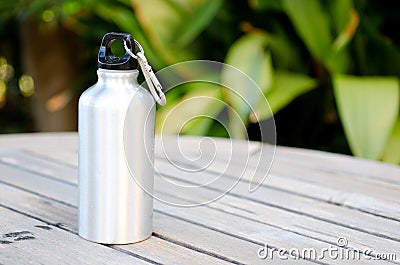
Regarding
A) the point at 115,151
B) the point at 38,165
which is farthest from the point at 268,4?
the point at 115,151

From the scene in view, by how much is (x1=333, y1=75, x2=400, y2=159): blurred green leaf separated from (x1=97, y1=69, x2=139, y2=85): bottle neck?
37.1 inches

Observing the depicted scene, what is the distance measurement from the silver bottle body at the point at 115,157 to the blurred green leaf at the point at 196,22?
110 centimetres

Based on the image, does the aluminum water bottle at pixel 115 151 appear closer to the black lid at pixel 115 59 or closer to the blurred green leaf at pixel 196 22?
the black lid at pixel 115 59

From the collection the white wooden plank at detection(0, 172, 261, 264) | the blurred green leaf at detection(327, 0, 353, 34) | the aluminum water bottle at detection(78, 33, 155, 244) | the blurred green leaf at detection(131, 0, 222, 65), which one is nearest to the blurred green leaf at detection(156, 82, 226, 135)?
the blurred green leaf at detection(131, 0, 222, 65)

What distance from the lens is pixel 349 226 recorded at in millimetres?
1020

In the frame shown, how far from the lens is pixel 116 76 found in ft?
2.77

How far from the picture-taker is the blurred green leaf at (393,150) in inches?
70.5

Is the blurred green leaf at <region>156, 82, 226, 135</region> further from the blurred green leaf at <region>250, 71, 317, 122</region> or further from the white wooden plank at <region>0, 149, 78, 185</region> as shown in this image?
the white wooden plank at <region>0, 149, 78, 185</region>

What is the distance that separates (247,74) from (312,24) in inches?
9.5

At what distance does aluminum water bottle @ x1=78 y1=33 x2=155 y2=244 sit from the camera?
2.78 ft

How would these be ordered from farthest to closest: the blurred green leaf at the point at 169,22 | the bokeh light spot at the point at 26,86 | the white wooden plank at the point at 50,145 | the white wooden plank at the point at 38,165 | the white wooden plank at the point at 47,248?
the bokeh light spot at the point at 26,86
the blurred green leaf at the point at 169,22
the white wooden plank at the point at 50,145
the white wooden plank at the point at 38,165
the white wooden plank at the point at 47,248

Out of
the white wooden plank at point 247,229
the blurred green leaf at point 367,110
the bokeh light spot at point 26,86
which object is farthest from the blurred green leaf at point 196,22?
the bokeh light spot at point 26,86

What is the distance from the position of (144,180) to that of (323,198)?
0.39m

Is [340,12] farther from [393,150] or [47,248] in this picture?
[47,248]
